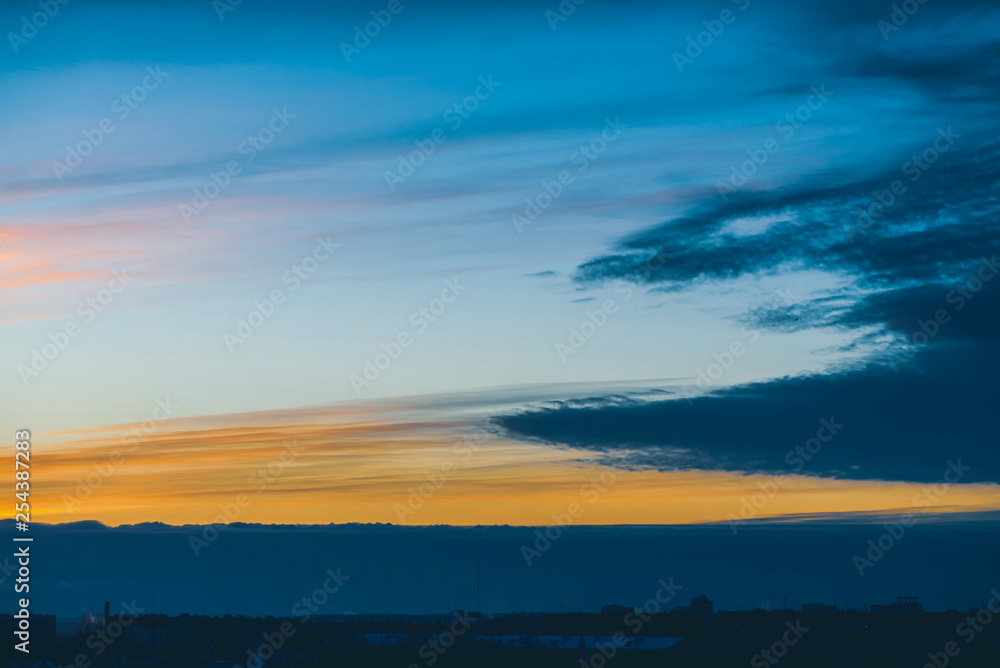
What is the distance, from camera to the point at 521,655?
9056 cm

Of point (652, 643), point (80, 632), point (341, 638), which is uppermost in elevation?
point (80, 632)

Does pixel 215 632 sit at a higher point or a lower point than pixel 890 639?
higher

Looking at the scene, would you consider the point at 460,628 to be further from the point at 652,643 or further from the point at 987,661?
the point at 987,661

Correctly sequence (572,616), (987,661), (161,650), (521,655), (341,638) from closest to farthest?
1. (987,661)
2. (521,655)
3. (341,638)
4. (161,650)
5. (572,616)

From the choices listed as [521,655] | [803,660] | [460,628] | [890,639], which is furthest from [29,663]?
[890,639]

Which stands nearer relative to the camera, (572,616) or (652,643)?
(652,643)

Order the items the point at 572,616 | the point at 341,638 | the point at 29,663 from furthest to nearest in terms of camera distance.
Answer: the point at 572,616 → the point at 341,638 → the point at 29,663

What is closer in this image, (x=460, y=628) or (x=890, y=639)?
(x=890, y=639)

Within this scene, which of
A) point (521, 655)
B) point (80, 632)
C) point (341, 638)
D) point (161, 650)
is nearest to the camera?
point (521, 655)

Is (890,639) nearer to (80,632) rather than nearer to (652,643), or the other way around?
(652,643)

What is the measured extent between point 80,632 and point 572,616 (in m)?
62.1

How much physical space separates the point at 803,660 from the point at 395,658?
111 ft

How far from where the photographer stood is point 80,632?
379 feet

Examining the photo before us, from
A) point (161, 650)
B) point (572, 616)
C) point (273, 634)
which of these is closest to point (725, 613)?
point (572, 616)
